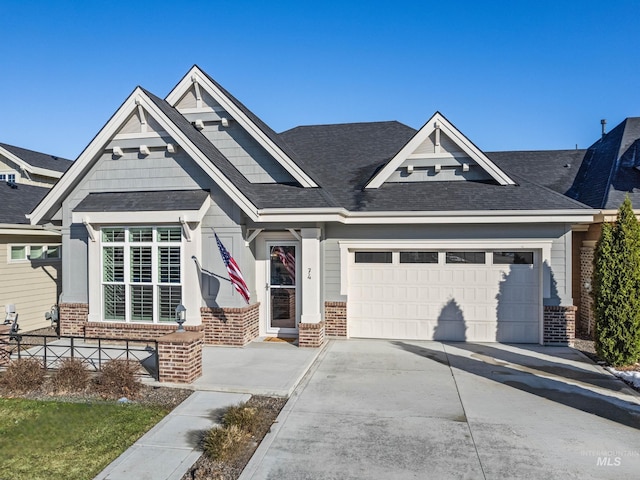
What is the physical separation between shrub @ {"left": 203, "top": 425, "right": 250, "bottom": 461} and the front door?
5.37 metres

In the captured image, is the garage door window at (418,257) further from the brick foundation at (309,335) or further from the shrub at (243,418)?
the shrub at (243,418)

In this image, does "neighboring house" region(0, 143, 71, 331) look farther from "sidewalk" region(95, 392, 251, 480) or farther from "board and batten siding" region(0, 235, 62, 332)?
"sidewalk" region(95, 392, 251, 480)

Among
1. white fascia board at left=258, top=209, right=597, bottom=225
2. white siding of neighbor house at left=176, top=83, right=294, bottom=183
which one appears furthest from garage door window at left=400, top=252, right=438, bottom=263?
white siding of neighbor house at left=176, top=83, right=294, bottom=183

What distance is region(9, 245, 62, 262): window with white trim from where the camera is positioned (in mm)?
11828

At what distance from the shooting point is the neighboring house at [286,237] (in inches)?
385

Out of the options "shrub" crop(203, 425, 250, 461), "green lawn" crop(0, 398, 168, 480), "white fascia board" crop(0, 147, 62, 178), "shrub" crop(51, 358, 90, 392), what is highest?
"white fascia board" crop(0, 147, 62, 178)

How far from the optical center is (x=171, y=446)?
5.10 meters

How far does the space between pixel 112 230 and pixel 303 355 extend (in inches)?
219

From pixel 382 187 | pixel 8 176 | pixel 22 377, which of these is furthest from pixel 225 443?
pixel 8 176

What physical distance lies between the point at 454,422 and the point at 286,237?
239 inches

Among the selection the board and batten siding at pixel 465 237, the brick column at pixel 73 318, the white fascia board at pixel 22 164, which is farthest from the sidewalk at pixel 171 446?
the white fascia board at pixel 22 164

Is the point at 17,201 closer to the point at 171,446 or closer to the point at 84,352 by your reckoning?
the point at 84,352

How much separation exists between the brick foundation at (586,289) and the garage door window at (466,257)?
10.8ft

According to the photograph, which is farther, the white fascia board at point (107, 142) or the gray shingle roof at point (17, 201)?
the gray shingle roof at point (17, 201)
